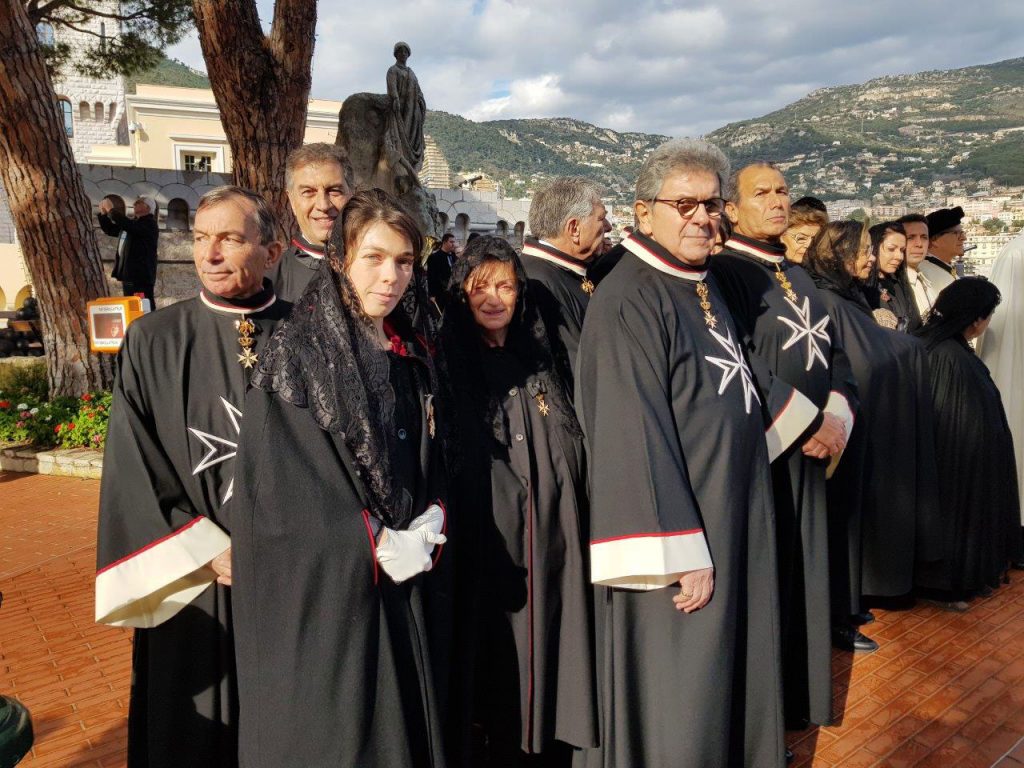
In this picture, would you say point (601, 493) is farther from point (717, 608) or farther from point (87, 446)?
point (87, 446)

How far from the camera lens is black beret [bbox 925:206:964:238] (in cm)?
664

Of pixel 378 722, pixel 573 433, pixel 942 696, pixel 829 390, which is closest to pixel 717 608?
pixel 573 433

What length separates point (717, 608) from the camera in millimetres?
2529

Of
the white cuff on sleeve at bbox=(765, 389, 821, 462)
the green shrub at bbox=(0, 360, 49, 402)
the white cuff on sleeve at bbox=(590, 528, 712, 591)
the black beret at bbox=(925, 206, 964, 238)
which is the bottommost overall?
the green shrub at bbox=(0, 360, 49, 402)

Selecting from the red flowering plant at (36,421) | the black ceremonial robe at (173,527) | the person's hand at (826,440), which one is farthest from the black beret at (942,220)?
the red flowering plant at (36,421)

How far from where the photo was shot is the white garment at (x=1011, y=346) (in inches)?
221

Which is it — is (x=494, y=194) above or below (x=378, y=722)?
above

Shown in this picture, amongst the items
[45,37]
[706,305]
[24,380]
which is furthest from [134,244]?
[45,37]

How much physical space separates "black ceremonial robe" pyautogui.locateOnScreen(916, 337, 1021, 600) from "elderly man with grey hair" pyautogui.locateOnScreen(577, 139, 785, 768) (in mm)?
2609

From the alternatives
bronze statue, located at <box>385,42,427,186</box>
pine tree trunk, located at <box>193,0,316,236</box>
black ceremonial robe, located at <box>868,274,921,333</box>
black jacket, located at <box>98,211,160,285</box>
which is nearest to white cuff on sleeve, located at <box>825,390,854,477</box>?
black ceremonial robe, located at <box>868,274,921,333</box>

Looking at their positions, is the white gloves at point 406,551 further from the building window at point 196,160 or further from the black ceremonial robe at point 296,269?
the building window at point 196,160

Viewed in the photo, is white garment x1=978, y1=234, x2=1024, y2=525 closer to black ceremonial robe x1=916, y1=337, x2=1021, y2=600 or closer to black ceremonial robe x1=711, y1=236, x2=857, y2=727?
black ceremonial robe x1=916, y1=337, x2=1021, y2=600

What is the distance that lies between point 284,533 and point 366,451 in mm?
281

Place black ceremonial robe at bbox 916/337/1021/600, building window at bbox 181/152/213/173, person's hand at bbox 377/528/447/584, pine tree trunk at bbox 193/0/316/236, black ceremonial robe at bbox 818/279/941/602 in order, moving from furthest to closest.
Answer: building window at bbox 181/152/213/173 → pine tree trunk at bbox 193/0/316/236 → black ceremonial robe at bbox 916/337/1021/600 → black ceremonial robe at bbox 818/279/941/602 → person's hand at bbox 377/528/447/584
